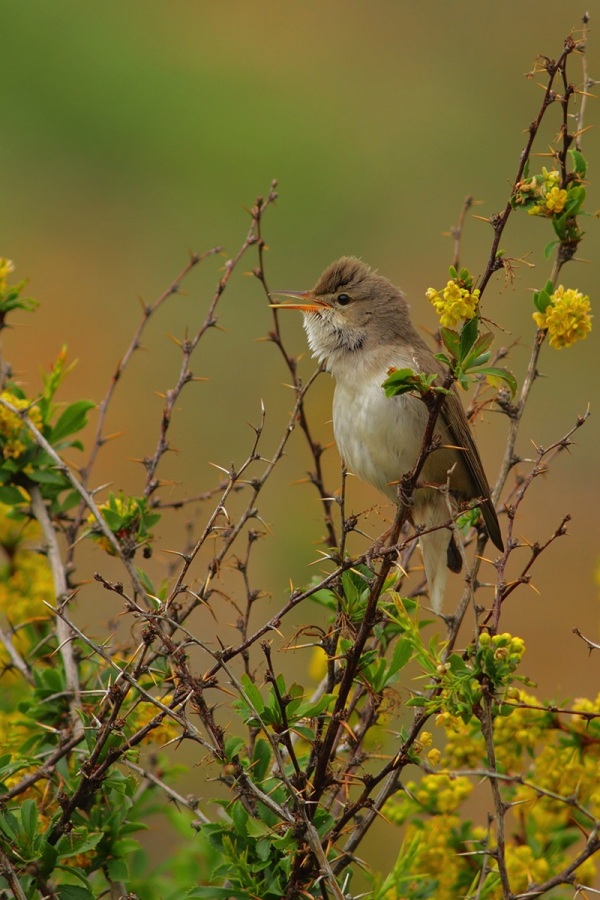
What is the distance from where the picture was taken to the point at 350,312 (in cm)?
436

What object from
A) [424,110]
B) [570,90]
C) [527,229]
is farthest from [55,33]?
[570,90]

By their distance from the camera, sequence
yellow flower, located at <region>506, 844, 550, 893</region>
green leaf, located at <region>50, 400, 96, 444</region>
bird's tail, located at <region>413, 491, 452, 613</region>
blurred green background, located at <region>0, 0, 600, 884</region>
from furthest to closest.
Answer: blurred green background, located at <region>0, 0, 600, 884</region>
bird's tail, located at <region>413, 491, 452, 613</region>
green leaf, located at <region>50, 400, 96, 444</region>
yellow flower, located at <region>506, 844, 550, 893</region>

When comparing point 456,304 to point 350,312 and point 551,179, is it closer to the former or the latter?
point 551,179

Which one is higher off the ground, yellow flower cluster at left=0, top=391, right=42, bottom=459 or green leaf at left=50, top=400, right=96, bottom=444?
green leaf at left=50, top=400, right=96, bottom=444

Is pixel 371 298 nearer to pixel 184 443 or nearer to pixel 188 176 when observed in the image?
pixel 184 443

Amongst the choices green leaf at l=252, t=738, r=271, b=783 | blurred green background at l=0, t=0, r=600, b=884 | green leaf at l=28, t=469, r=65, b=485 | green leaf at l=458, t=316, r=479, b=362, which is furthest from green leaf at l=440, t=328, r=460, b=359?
blurred green background at l=0, t=0, r=600, b=884

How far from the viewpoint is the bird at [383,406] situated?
3916mm

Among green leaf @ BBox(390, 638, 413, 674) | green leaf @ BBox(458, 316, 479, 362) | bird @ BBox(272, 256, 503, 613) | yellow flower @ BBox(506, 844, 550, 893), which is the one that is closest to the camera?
green leaf @ BBox(458, 316, 479, 362)

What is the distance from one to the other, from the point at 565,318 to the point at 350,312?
166 cm

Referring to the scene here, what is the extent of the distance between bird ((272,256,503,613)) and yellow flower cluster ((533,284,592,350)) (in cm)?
92

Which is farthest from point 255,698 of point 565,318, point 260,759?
point 565,318

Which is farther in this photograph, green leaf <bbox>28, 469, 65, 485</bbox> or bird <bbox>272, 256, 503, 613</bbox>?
bird <bbox>272, 256, 503, 613</bbox>

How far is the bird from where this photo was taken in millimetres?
3916

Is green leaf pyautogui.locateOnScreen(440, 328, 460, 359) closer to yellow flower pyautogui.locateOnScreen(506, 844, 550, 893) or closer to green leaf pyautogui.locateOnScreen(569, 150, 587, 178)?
green leaf pyautogui.locateOnScreen(569, 150, 587, 178)
